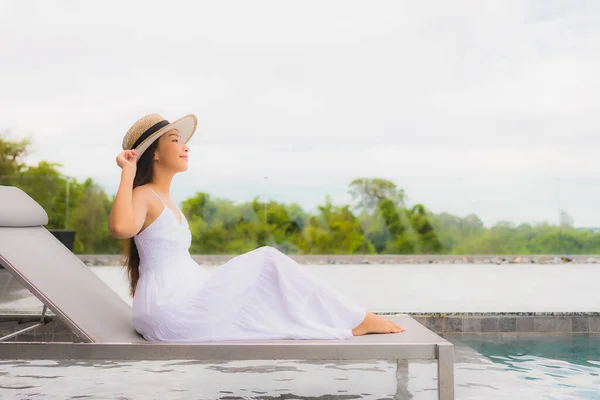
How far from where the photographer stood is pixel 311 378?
3.37m

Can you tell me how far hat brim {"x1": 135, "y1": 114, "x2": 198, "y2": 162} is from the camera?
110 inches

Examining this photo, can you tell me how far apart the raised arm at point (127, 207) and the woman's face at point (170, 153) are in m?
0.16

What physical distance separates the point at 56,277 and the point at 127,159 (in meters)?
0.54

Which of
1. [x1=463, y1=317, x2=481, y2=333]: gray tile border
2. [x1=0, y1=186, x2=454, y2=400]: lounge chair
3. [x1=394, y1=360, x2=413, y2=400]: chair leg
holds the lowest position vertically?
[x1=394, y1=360, x2=413, y2=400]: chair leg

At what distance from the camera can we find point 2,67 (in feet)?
46.7

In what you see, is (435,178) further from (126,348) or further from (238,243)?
(126,348)

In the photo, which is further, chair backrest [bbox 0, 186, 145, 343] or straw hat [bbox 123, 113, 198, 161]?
straw hat [bbox 123, 113, 198, 161]

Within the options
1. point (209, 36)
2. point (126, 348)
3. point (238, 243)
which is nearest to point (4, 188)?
point (126, 348)

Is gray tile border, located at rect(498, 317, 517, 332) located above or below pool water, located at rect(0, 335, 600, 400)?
above

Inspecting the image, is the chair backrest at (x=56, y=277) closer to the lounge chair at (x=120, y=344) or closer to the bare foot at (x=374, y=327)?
the lounge chair at (x=120, y=344)

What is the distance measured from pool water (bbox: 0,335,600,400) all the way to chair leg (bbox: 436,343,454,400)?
45 cm

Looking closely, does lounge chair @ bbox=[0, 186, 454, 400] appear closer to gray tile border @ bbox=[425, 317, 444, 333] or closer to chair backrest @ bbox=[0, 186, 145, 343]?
chair backrest @ bbox=[0, 186, 145, 343]

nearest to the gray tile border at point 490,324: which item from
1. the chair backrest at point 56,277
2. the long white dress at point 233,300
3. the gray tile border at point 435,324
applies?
the gray tile border at point 435,324

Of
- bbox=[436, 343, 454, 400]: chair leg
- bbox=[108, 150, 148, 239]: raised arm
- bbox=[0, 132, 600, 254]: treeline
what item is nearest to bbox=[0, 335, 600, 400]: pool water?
bbox=[436, 343, 454, 400]: chair leg
